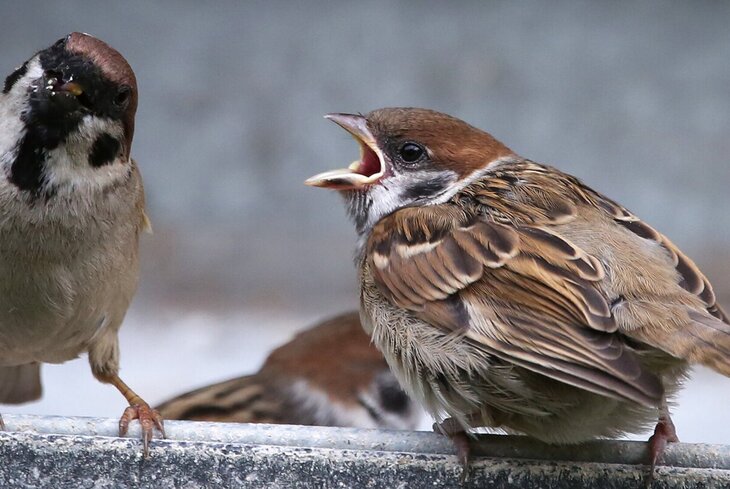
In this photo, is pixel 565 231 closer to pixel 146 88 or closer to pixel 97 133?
pixel 97 133

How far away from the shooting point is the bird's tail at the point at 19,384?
2977 millimetres

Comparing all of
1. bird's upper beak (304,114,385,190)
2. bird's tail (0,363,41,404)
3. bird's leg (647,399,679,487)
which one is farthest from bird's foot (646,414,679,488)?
bird's tail (0,363,41,404)

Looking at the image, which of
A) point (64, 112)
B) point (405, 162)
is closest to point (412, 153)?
point (405, 162)

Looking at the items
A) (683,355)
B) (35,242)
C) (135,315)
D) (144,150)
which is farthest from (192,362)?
(683,355)

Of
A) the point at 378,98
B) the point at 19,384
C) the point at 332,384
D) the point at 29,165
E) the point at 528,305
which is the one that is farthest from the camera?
the point at 378,98

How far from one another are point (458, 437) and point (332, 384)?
4.32ft

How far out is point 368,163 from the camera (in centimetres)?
251

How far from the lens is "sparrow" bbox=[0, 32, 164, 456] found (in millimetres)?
2199

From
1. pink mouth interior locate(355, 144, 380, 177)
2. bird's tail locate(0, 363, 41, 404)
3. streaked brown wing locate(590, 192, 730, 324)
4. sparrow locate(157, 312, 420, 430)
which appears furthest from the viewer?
sparrow locate(157, 312, 420, 430)

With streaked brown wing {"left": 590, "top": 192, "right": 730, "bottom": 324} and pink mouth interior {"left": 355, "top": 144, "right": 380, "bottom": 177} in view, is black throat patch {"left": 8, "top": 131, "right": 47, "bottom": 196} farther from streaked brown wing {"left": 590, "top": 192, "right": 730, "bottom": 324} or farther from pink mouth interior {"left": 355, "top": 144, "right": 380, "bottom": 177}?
streaked brown wing {"left": 590, "top": 192, "right": 730, "bottom": 324}

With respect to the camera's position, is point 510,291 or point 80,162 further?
point 80,162

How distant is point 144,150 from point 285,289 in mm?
648

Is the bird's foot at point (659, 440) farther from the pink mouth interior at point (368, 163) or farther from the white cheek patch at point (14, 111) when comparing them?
the white cheek patch at point (14, 111)

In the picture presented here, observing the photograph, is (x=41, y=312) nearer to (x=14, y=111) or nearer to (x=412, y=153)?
(x=14, y=111)
